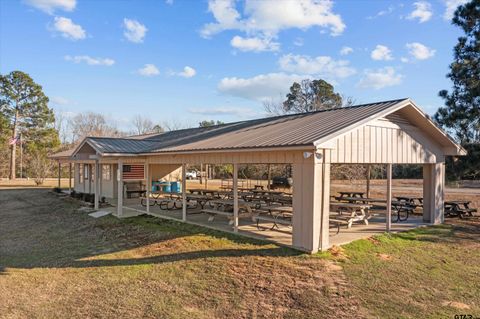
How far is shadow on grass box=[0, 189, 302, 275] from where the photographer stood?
777 centimetres

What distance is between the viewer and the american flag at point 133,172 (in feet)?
60.6

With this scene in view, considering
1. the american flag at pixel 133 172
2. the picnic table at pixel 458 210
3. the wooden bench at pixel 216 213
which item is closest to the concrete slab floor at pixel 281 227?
the wooden bench at pixel 216 213

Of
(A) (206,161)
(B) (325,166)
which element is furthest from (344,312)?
(A) (206,161)

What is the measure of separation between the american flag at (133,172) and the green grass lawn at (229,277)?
27.3 feet

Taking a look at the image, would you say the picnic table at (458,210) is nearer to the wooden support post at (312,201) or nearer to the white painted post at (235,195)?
the wooden support post at (312,201)

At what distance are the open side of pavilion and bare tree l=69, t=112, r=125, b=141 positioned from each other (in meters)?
42.0

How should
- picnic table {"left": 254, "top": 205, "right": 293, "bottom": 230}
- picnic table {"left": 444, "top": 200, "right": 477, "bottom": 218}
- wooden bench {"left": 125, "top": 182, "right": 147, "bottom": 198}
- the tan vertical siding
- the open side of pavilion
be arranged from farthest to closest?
wooden bench {"left": 125, "top": 182, "right": 147, "bottom": 198} < picnic table {"left": 444, "top": 200, "right": 477, "bottom": 218} < picnic table {"left": 254, "top": 205, "right": 293, "bottom": 230} < the tan vertical siding < the open side of pavilion

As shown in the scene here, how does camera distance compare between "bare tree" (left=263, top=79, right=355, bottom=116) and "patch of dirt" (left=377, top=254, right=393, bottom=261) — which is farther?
"bare tree" (left=263, top=79, right=355, bottom=116)

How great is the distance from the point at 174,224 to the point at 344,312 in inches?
268

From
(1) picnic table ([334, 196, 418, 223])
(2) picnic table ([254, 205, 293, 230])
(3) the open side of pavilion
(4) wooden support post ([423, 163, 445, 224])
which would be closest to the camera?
(3) the open side of pavilion

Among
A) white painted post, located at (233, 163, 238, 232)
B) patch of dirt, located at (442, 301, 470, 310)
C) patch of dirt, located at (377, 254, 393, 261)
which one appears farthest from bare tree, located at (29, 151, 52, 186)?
patch of dirt, located at (442, 301, 470, 310)

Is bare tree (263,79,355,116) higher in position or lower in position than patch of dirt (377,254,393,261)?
higher

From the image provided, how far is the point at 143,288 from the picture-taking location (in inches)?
241

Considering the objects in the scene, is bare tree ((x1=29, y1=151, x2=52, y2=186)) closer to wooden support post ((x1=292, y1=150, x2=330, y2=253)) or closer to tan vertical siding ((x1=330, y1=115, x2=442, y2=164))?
wooden support post ((x1=292, y1=150, x2=330, y2=253))
